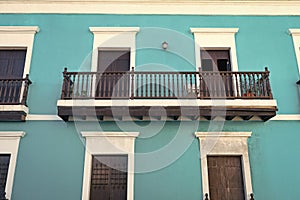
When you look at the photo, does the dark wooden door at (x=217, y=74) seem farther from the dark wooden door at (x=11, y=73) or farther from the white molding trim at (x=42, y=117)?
the dark wooden door at (x=11, y=73)

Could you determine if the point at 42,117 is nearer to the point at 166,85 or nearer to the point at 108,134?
the point at 108,134

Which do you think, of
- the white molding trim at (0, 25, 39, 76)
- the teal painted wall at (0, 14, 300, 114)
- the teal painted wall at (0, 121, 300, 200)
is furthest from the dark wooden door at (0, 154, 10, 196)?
the white molding trim at (0, 25, 39, 76)

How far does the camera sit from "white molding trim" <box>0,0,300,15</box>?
30.2ft

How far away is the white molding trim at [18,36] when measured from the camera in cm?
874

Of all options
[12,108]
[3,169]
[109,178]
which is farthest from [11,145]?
[109,178]

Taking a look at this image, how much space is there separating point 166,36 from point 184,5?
4.09 feet

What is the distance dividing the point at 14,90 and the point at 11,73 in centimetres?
79

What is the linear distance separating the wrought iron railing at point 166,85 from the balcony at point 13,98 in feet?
3.77

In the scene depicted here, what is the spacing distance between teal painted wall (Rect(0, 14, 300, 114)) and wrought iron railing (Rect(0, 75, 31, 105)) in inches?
10.6

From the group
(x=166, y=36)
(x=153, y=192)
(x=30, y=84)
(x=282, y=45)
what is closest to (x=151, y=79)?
(x=166, y=36)

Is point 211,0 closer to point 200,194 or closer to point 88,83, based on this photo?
point 88,83

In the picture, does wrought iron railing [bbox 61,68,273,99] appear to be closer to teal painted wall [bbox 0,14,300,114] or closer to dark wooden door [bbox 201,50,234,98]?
dark wooden door [bbox 201,50,234,98]

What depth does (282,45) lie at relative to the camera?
8805 mm

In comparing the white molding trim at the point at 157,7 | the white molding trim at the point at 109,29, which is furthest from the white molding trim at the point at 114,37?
the white molding trim at the point at 157,7
